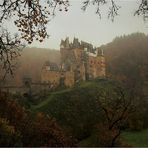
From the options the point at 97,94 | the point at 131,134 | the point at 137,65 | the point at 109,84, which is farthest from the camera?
the point at 137,65

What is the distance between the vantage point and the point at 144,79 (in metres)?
99.4

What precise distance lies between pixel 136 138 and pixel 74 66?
34.2m

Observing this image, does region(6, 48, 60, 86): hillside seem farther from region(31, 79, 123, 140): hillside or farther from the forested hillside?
region(31, 79, 123, 140): hillside

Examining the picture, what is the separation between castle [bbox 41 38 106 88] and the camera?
76.9 meters

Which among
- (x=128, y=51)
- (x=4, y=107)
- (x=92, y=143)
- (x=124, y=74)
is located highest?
(x=128, y=51)

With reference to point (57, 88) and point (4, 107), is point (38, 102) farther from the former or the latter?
point (4, 107)

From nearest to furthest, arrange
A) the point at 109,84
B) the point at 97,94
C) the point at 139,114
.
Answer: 1. the point at 139,114
2. the point at 97,94
3. the point at 109,84

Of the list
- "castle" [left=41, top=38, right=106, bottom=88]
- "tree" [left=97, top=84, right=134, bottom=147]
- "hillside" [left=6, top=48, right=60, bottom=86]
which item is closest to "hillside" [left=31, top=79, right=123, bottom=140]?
"tree" [left=97, top=84, right=134, bottom=147]

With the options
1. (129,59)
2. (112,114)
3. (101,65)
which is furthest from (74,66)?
(112,114)

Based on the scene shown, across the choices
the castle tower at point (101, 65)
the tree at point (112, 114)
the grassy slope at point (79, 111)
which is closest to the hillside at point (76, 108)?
the grassy slope at point (79, 111)

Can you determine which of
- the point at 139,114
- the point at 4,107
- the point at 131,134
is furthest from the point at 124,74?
the point at 4,107

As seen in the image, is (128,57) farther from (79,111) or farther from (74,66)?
(79,111)

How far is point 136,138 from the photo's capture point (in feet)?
162

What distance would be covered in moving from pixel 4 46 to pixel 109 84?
66.8 meters
